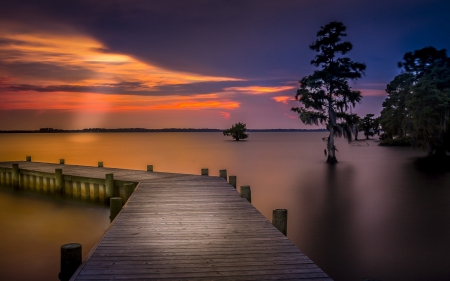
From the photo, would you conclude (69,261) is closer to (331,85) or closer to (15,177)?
(15,177)

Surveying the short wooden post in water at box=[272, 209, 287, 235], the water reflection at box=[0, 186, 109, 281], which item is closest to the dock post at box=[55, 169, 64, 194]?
the water reflection at box=[0, 186, 109, 281]

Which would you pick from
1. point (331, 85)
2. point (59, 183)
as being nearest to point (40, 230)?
point (59, 183)

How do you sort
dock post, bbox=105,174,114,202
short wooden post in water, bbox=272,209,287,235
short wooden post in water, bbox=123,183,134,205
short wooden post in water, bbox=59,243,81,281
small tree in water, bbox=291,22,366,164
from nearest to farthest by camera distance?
short wooden post in water, bbox=59,243,81,281 → short wooden post in water, bbox=272,209,287,235 → short wooden post in water, bbox=123,183,134,205 → dock post, bbox=105,174,114,202 → small tree in water, bbox=291,22,366,164

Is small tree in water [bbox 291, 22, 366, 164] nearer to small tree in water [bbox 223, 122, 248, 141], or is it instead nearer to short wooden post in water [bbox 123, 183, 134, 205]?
short wooden post in water [bbox 123, 183, 134, 205]

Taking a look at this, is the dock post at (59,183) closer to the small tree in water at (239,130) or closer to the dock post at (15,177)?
the dock post at (15,177)

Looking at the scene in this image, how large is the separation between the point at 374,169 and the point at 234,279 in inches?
1312

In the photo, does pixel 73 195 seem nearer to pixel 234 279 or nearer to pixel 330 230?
pixel 330 230

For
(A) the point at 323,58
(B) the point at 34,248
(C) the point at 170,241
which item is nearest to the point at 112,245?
(C) the point at 170,241

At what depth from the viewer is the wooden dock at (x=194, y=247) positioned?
5.55 m

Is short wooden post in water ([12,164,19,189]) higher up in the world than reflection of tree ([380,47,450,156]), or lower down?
lower down

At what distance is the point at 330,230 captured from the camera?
47.2 ft

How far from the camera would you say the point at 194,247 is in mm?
6805

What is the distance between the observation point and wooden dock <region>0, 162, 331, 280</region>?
5551 millimetres

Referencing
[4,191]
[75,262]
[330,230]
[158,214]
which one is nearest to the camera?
[75,262]
